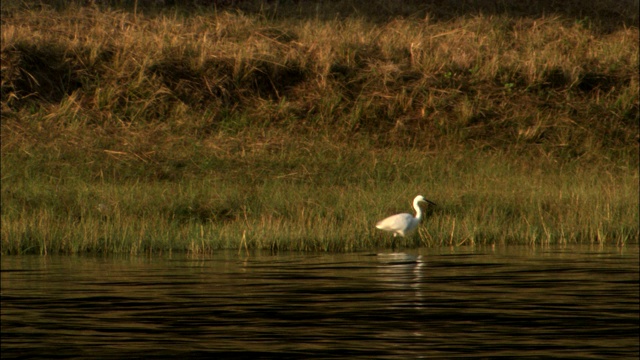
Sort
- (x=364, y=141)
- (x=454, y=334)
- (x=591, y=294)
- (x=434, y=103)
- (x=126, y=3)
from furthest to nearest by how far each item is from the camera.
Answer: (x=126, y=3) → (x=434, y=103) → (x=364, y=141) → (x=591, y=294) → (x=454, y=334)

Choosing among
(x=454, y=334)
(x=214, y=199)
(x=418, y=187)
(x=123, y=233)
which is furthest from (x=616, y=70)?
(x=454, y=334)

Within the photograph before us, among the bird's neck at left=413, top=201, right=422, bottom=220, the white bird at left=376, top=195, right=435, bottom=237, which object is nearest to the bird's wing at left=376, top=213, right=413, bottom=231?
the white bird at left=376, top=195, right=435, bottom=237

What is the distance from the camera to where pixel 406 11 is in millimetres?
33469

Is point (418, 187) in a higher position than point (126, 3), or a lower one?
lower

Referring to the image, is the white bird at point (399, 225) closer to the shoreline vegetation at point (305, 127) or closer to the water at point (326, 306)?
the shoreline vegetation at point (305, 127)

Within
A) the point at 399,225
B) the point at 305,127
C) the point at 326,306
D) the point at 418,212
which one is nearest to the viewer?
the point at 326,306

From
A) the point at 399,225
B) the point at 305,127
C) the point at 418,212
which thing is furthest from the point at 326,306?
the point at 305,127

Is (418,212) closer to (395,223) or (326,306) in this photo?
(395,223)

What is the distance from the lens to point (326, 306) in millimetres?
9961

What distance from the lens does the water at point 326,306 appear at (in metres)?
8.04

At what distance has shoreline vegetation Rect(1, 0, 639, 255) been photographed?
52.0 feet

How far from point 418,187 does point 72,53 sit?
30.8 feet

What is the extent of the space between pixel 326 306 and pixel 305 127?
48.8 feet

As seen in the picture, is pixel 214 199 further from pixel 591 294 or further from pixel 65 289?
pixel 591 294
